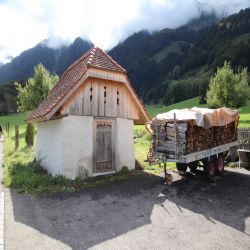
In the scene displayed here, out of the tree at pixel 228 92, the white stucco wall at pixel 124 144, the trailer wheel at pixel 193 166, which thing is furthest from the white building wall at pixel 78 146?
the tree at pixel 228 92

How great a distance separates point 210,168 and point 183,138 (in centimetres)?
267

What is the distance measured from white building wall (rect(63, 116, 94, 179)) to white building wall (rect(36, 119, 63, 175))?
33 cm

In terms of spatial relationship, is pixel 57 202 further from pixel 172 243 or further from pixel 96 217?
pixel 172 243

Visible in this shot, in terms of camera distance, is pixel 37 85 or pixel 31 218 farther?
pixel 37 85

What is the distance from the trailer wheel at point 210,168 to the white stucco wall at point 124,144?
13.7 ft

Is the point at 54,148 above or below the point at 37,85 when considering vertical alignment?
below

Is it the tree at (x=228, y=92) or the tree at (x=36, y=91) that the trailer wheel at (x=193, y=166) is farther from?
A: the tree at (x=36, y=91)

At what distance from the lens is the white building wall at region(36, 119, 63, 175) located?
14109mm

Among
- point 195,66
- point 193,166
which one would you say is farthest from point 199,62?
point 193,166

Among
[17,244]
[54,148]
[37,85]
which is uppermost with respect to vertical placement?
[37,85]

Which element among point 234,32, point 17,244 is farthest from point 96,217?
point 234,32

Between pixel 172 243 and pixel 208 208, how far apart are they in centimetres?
314

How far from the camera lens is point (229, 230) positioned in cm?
824

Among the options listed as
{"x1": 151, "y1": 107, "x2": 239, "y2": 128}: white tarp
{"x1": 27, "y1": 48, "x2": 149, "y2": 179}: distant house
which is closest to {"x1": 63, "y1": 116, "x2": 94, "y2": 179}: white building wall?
{"x1": 27, "y1": 48, "x2": 149, "y2": 179}: distant house
